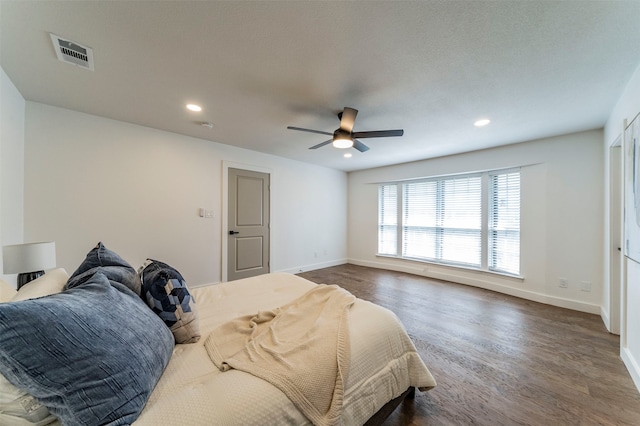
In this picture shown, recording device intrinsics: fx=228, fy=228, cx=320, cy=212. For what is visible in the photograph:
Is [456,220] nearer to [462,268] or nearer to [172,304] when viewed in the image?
[462,268]

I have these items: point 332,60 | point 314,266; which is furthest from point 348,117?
point 314,266

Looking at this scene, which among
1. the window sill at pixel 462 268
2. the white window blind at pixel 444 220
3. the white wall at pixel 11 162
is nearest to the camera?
the white wall at pixel 11 162

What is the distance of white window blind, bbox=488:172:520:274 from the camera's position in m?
3.77

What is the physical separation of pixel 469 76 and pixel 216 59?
6.81 ft

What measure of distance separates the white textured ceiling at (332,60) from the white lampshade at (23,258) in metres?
1.46

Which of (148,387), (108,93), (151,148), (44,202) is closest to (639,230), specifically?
(148,387)

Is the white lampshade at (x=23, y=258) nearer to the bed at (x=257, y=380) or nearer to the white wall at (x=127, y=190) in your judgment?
the bed at (x=257, y=380)

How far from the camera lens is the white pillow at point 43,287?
109 centimetres

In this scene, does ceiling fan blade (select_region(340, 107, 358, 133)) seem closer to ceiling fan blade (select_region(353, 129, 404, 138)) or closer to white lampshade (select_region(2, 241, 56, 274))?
ceiling fan blade (select_region(353, 129, 404, 138))

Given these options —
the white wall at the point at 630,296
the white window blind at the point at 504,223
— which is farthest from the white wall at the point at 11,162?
the white window blind at the point at 504,223

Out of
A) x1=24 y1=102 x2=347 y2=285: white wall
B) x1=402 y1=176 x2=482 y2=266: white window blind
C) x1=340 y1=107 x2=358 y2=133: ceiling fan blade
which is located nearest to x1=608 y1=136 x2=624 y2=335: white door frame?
x1=402 y1=176 x2=482 y2=266: white window blind

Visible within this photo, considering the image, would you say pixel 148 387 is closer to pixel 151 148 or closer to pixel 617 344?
pixel 151 148

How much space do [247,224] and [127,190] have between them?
5.89 ft

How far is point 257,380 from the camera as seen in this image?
0.99 metres
